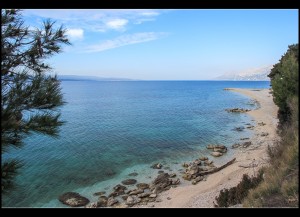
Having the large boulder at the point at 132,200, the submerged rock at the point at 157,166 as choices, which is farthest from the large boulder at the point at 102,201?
the submerged rock at the point at 157,166

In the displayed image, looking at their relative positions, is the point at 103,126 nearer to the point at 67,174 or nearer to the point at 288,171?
the point at 67,174

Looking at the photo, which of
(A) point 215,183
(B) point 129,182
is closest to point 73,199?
(B) point 129,182

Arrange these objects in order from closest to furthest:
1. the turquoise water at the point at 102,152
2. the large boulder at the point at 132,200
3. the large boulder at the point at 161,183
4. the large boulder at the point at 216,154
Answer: the large boulder at the point at 132,200, the large boulder at the point at 161,183, the turquoise water at the point at 102,152, the large boulder at the point at 216,154

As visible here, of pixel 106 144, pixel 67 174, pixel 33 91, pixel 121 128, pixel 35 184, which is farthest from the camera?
pixel 121 128

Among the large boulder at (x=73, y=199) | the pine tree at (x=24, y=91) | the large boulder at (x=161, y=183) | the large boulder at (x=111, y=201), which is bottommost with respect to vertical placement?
the large boulder at (x=73, y=199)

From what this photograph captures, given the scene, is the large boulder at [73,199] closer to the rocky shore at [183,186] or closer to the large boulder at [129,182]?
the rocky shore at [183,186]

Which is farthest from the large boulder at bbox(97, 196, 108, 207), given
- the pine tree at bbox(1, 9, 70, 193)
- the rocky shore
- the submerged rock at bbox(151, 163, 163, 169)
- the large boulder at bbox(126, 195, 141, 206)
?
the pine tree at bbox(1, 9, 70, 193)

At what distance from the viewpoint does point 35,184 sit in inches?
751

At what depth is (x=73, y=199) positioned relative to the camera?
16625 mm

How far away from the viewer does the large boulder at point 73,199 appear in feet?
53.4

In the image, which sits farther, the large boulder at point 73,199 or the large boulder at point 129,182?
the large boulder at point 129,182

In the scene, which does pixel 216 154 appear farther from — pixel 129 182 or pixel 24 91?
pixel 24 91

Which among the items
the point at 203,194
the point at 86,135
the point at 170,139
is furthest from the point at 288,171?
the point at 86,135

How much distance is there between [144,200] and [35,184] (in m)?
8.37
